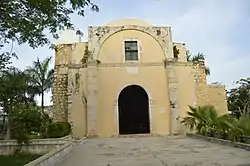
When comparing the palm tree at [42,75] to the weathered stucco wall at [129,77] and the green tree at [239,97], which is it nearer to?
the weathered stucco wall at [129,77]

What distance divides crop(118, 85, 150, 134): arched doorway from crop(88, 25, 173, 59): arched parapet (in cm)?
458

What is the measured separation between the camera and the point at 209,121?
17125 millimetres

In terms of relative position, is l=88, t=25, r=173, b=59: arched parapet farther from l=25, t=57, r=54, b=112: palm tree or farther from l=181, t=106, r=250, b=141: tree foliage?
l=25, t=57, r=54, b=112: palm tree

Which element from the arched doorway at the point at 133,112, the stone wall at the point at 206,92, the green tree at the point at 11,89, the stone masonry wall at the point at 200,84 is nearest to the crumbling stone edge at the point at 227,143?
the stone masonry wall at the point at 200,84

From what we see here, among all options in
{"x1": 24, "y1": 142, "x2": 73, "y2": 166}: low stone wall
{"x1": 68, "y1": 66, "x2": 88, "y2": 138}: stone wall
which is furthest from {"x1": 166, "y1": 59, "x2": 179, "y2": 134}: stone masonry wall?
{"x1": 24, "y1": 142, "x2": 73, "y2": 166}: low stone wall

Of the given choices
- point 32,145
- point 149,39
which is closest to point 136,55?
point 149,39

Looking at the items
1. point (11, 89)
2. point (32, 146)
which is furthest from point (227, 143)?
point (11, 89)

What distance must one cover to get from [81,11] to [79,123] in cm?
1445

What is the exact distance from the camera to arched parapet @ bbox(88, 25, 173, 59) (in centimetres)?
2214

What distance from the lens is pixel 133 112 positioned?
87.4ft

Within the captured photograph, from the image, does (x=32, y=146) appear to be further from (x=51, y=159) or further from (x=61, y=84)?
(x=61, y=84)

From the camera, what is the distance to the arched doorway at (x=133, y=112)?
25.7 metres

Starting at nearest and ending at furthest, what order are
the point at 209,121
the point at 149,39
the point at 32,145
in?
the point at 32,145 < the point at 209,121 < the point at 149,39

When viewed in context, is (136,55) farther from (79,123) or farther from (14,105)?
(14,105)
